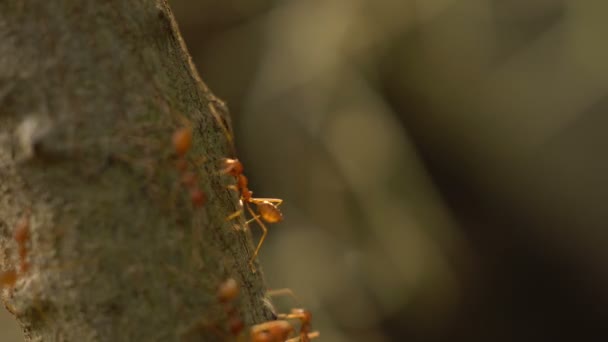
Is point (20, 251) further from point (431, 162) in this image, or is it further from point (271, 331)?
point (431, 162)

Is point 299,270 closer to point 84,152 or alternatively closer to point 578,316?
point 578,316

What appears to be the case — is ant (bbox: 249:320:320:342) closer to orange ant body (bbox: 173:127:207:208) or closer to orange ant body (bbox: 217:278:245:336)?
orange ant body (bbox: 217:278:245:336)

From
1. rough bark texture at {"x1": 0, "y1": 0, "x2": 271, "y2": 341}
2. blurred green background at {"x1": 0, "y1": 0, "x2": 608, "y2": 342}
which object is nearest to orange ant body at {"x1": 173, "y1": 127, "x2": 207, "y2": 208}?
rough bark texture at {"x1": 0, "y1": 0, "x2": 271, "y2": 341}

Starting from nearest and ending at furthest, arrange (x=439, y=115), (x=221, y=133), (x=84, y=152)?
(x=84, y=152), (x=221, y=133), (x=439, y=115)

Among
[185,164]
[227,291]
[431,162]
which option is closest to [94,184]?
[185,164]

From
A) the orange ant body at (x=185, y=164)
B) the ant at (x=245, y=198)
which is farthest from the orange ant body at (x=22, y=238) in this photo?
the ant at (x=245, y=198)

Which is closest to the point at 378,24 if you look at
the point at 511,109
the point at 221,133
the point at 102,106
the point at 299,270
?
the point at 511,109
